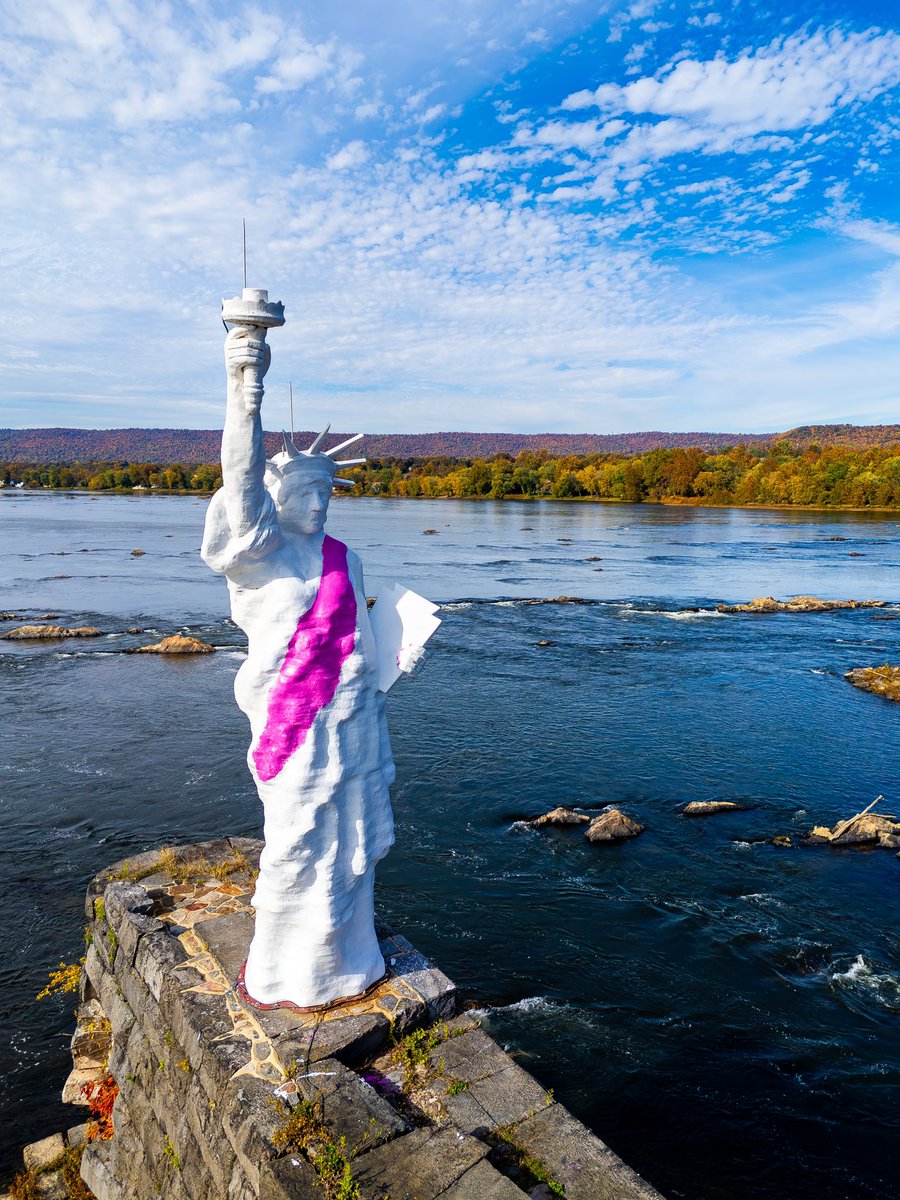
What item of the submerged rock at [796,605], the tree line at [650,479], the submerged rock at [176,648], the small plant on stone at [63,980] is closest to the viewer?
the small plant on stone at [63,980]

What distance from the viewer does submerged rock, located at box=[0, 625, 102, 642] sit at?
95.1 ft

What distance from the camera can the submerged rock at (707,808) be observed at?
1623 centimetres

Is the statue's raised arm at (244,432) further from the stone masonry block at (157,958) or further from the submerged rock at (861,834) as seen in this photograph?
the submerged rock at (861,834)

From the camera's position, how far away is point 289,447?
6.75 m

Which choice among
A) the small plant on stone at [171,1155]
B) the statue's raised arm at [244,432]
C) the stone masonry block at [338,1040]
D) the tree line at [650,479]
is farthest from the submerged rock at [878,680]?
the tree line at [650,479]

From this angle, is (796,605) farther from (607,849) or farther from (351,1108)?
(351,1108)

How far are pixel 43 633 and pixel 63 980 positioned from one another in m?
20.4

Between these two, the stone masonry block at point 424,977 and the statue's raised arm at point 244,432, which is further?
Result: the stone masonry block at point 424,977

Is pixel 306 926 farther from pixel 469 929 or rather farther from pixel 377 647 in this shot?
pixel 469 929

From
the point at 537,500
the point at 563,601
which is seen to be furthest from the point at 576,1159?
the point at 537,500

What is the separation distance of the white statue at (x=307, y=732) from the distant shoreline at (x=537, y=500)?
3697 inches

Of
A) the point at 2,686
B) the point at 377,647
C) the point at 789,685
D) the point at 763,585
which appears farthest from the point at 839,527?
the point at 377,647

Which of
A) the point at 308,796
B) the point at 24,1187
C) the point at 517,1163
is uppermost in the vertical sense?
the point at 308,796

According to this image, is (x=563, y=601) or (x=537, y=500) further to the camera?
(x=537, y=500)
